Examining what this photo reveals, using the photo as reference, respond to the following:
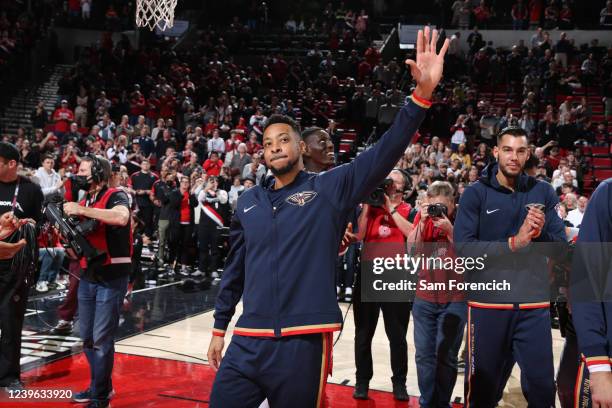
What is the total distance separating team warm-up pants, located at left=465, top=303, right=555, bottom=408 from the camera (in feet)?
14.1

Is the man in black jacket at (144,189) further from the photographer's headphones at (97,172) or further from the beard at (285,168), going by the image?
the beard at (285,168)

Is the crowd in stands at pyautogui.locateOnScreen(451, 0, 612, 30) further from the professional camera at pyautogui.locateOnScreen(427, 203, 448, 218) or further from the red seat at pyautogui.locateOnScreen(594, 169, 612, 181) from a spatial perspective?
the professional camera at pyautogui.locateOnScreen(427, 203, 448, 218)

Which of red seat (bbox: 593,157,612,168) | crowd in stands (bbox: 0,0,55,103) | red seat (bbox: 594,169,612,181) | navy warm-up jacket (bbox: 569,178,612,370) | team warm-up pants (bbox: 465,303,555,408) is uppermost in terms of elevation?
crowd in stands (bbox: 0,0,55,103)

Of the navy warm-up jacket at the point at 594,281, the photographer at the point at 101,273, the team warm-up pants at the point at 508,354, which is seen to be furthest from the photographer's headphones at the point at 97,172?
the navy warm-up jacket at the point at 594,281

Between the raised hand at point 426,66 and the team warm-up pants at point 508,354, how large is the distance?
1.89 metres

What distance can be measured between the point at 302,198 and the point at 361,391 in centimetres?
329

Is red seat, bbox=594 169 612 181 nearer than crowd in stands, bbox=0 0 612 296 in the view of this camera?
No

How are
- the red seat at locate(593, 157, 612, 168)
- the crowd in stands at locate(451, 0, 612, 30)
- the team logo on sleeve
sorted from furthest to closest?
the crowd in stands at locate(451, 0, 612, 30)
the red seat at locate(593, 157, 612, 168)
the team logo on sleeve

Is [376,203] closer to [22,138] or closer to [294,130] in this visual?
[294,130]

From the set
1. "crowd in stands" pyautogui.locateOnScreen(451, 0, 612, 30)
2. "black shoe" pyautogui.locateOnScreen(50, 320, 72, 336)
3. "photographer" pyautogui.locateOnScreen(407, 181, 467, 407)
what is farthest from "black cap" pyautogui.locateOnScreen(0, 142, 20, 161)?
"crowd in stands" pyautogui.locateOnScreen(451, 0, 612, 30)

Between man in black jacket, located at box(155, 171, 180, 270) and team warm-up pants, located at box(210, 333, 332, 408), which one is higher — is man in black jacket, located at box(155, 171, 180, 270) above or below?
above

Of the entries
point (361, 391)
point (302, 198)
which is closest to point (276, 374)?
point (302, 198)

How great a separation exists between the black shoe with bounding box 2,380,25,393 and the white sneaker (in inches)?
192

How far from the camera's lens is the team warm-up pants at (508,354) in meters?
4.30
